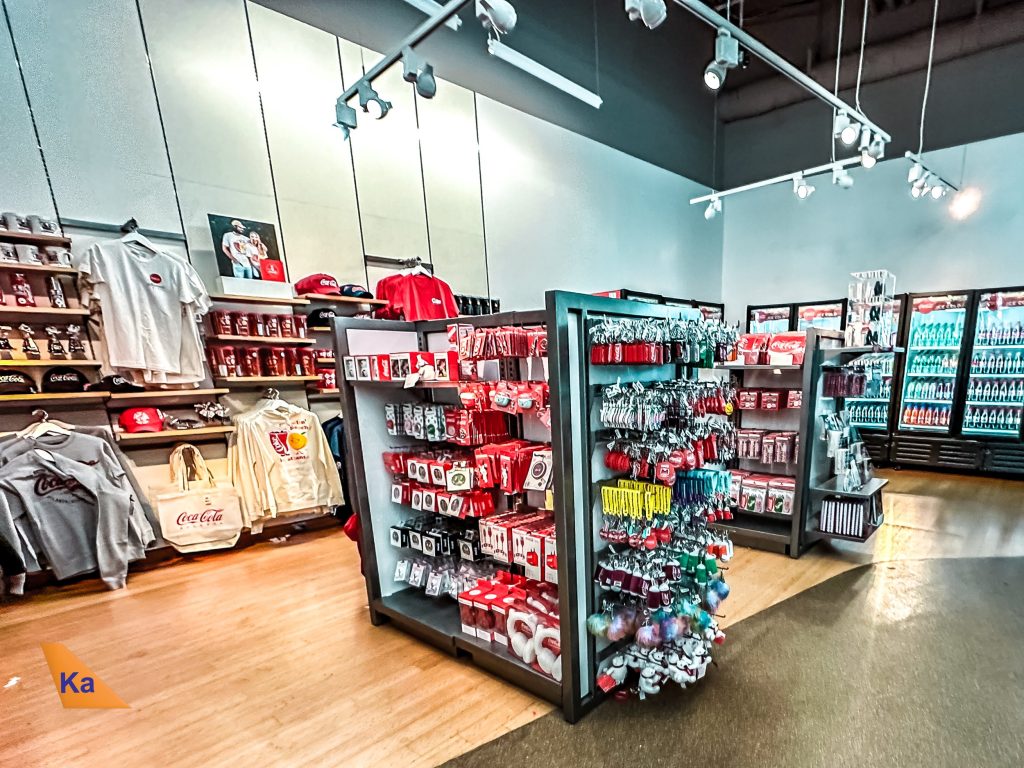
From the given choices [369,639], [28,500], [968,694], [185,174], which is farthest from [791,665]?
[185,174]

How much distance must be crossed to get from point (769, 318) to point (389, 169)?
20.6ft

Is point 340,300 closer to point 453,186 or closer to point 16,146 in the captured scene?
point 453,186

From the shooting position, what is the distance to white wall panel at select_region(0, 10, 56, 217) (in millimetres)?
2916

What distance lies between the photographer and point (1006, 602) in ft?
8.21

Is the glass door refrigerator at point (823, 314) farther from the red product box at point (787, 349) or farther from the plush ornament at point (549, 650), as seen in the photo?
the plush ornament at point (549, 650)

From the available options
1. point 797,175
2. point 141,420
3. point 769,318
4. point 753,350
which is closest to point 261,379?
point 141,420

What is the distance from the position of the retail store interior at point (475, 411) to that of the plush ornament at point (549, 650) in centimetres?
2

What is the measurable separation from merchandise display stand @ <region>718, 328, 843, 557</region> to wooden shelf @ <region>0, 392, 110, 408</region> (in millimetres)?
4803

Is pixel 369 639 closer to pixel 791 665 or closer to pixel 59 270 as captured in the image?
pixel 791 665

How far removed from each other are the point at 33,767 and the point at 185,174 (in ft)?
12.7

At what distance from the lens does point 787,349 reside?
322cm

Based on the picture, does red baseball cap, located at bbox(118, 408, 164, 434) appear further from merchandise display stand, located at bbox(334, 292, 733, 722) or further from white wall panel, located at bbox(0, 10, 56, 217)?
merchandise display stand, located at bbox(334, 292, 733, 722)

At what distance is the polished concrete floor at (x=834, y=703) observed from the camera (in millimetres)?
1570
